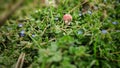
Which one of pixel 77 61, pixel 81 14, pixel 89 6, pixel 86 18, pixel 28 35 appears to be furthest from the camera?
pixel 89 6

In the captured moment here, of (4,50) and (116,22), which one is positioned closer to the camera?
(4,50)

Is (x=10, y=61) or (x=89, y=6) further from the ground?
(x=89, y=6)

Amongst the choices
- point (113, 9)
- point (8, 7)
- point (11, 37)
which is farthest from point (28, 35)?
point (113, 9)

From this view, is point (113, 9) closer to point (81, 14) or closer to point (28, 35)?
point (81, 14)

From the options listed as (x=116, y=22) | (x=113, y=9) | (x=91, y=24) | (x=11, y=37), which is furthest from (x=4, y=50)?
(x=113, y=9)

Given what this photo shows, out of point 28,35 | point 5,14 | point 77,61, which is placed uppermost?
point 5,14

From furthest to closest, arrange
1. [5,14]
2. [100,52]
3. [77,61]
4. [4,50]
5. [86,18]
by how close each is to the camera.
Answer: [86,18] < [4,50] < [100,52] < [77,61] < [5,14]

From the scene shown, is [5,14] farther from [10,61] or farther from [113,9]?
[113,9]
